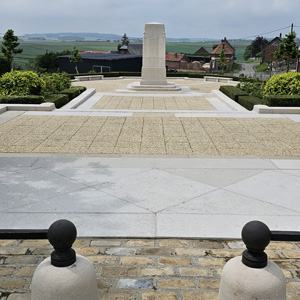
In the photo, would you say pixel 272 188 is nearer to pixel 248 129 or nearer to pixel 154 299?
pixel 154 299

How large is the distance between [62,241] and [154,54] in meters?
25.8

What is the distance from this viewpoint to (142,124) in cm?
1232

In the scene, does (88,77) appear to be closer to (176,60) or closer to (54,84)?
(54,84)

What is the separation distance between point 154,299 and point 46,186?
3572 millimetres

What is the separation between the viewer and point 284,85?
1753 cm

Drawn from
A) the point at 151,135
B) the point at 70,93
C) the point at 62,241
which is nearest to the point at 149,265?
the point at 62,241

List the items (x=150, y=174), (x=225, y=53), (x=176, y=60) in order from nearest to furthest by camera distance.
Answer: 1. (x=150, y=174)
2. (x=176, y=60)
3. (x=225, y=53)

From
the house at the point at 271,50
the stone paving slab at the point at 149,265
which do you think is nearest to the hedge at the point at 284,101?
the stone paving slab at the point at 149,265

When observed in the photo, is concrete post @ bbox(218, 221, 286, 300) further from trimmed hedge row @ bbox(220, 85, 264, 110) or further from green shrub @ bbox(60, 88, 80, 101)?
green shrub @ bbox(60, 88, 80, 101)

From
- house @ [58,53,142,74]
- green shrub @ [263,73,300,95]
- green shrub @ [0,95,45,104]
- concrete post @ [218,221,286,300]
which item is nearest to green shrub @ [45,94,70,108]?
green shrub @ [0,95,45,104]

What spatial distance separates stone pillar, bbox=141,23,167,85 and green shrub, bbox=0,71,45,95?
36.5ft

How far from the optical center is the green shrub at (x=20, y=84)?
56.4 feet

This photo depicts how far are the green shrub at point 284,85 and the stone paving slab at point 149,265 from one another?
14259mm

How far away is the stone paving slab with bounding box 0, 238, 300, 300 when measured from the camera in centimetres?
348
